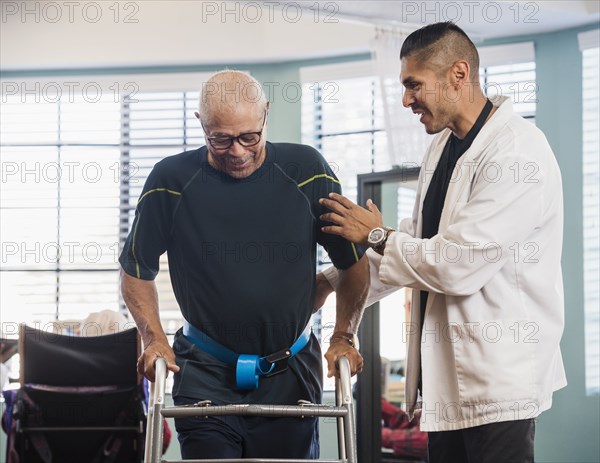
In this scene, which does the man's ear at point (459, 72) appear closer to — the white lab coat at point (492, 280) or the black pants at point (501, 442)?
the white lab coat at point (492, 280)

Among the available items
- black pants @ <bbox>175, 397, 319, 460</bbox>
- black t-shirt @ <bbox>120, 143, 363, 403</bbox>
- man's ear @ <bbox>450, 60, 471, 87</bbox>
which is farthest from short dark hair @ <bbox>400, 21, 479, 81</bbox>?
black pants @ <bbox>175, 397, 319, 460</bbox>

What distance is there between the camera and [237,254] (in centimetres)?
234

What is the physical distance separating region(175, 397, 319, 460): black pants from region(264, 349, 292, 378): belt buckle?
0.12 m

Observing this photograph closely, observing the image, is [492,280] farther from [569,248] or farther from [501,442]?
[569,248]

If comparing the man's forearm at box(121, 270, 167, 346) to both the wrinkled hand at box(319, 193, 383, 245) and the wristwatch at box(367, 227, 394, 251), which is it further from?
the wristwatch at box(367, 227, 394, 251)

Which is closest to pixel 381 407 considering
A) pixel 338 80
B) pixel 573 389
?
pixel 573 389

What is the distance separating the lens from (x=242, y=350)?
2324mm

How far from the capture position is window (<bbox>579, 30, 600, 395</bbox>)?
496 cm

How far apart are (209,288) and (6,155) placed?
4.15m

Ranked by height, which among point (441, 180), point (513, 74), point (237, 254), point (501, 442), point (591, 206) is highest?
point (513, 74)

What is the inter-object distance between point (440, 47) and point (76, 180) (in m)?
3.92

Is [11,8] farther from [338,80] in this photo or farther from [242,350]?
[242,350]

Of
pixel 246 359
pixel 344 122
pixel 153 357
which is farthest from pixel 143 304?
pixel 344 122

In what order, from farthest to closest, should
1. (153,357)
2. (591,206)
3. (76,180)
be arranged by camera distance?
(76,180), (591,206), (153,357)
